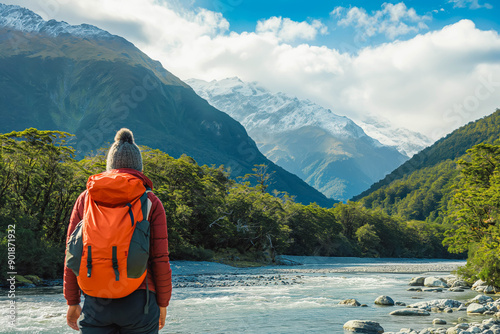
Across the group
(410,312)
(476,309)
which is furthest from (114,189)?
(476,309)

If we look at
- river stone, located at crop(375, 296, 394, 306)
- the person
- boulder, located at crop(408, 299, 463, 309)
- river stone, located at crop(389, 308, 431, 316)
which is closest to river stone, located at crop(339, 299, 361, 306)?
river stone, located at crop(375, 296, 394, 306)

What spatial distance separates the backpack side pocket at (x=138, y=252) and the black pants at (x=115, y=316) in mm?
273

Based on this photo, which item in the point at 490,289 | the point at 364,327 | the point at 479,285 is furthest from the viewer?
the point at 479,285

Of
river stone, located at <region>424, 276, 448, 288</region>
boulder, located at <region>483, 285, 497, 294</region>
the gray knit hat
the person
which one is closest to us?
the person

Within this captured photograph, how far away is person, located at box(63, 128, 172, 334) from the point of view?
3.58m

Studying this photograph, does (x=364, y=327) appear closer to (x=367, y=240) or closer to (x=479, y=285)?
(x=479, y=285)

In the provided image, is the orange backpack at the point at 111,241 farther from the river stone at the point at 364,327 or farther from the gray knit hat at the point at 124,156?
the river stone at the point at 364,327

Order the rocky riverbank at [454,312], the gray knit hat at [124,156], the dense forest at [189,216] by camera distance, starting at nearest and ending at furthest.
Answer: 1. the gray knit hat at [124,156]
2. the rocky riverbank at [454,312]
3. the dense forest at [189,216]

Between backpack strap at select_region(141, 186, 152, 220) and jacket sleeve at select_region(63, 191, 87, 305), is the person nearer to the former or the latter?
jacket sleeve at select_region(63, 191, 87, 305)

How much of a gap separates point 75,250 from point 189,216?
4731cm

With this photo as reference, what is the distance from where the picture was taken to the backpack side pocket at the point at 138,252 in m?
3.50

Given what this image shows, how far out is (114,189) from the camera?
3537mm

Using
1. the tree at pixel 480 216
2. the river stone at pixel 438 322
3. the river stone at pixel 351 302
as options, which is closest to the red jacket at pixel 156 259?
the river stone at pixel 438 322

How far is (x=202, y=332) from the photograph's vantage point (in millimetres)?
12555
